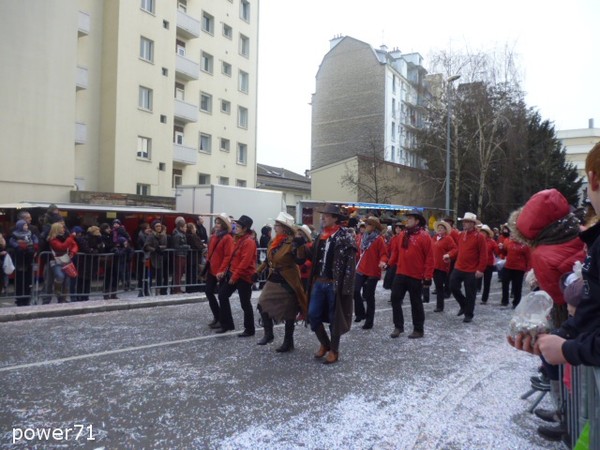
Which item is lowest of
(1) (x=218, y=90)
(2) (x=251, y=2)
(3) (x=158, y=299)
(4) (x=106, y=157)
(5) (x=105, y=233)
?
(3) (x=158, y=299)

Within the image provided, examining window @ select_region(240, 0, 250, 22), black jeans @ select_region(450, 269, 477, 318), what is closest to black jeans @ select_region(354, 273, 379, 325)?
black jeans @ select_region(450, 269, 477, 318)

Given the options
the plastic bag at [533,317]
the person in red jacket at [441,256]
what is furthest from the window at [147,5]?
the plastic bag at [533,317]

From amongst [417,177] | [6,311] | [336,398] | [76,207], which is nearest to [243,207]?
[76,207]

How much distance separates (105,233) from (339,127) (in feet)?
143

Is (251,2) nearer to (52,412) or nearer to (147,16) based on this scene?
(147,16)

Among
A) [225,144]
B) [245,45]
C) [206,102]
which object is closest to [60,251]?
[206,102]

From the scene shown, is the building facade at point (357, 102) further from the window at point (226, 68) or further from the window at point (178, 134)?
the window at point (178, 134)

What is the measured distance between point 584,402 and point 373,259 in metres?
6.46

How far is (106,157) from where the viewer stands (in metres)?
28.1

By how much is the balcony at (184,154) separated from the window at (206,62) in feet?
21.6

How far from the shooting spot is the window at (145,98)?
29.7 m

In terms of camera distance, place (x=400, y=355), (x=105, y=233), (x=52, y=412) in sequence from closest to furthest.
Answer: (x=52, y=412)
(x=400, y=355)
(x=105, y=233)

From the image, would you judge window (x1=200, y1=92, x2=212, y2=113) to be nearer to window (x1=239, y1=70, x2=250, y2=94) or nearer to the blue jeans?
window (x1=239, y1=70, x2=250, y2=94)

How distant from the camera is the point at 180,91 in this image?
33594mm
